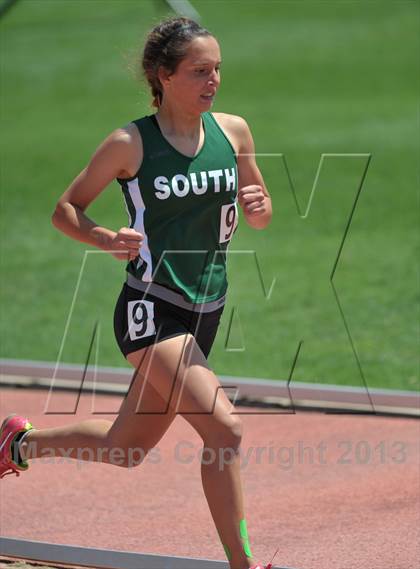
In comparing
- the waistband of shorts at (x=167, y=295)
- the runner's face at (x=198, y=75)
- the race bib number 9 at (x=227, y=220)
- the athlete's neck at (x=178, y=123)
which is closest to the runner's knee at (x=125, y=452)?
the waistband of shorts at (x=167, y=295)

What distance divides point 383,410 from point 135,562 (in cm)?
282

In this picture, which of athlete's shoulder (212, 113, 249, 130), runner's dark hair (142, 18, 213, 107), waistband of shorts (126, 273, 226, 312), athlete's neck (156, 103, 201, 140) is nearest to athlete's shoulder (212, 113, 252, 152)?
athlete's shoulder (212, 113, 249, 130)

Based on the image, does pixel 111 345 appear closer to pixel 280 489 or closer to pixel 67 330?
pixel 67 330

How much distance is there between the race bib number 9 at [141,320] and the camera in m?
4.52

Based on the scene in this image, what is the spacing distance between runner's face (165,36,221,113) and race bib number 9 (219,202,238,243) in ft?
1.37

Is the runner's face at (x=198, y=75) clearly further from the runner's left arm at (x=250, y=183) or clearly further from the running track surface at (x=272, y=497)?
the running track surface at (x=272, y=497)

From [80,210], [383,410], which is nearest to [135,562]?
[80,210]

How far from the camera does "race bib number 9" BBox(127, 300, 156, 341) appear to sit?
4.52 m

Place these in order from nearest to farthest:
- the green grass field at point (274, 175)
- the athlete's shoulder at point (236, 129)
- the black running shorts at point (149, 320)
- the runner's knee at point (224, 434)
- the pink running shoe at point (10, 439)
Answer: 1. the runner's knee at point (224, 434)
2. the black running shorts at point (149, 320)
3. the athlete's shoulder at point (236, 129)
4. the pink running shoe at point (10, 439)
5. the green grass field at point (274, 175)

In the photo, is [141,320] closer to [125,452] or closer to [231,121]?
[125,452]

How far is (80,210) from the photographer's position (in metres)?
4.67

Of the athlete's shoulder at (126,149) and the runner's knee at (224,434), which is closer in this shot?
the runner's knee at (224,434)

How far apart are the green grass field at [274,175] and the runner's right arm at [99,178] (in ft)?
1.65

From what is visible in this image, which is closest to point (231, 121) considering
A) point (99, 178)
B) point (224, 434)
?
point (99, 178)
